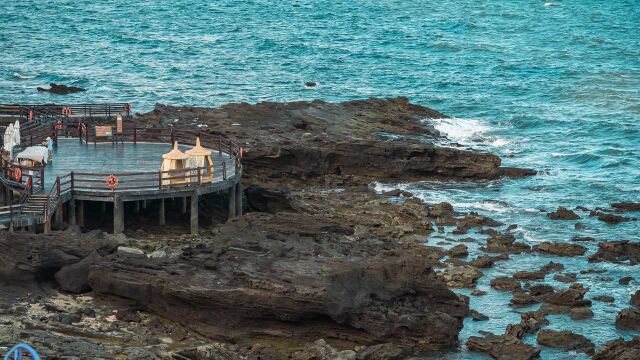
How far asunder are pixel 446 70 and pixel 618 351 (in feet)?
269

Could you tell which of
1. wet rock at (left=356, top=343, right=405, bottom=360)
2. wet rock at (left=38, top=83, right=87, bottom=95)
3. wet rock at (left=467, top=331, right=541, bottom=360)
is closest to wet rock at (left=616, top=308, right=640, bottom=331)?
wet rock at (left=467, top=331, right=541, bottom=360)

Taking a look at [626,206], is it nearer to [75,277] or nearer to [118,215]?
[118,215]

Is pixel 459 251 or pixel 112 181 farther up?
pixel 112 181

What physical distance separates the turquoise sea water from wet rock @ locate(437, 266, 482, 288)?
578 mm

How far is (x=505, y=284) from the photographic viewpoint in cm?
5397

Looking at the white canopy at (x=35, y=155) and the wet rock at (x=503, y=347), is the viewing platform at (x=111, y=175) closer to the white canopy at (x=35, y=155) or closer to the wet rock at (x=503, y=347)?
the white canopy at (x=35, y=155)

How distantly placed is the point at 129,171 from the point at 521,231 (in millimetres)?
18951

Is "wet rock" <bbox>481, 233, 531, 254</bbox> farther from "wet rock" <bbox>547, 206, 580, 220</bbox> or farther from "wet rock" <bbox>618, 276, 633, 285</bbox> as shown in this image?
"wet rock" <bbox>547, 206, 580, 220</bbox>

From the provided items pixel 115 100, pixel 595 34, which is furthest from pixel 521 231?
pixel 595 34

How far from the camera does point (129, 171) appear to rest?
191 ft

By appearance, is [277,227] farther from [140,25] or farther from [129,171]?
[140,25]

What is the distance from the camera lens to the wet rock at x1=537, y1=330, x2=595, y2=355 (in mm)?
47375

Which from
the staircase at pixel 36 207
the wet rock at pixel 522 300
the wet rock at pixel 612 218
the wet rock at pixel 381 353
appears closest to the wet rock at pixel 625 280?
the wet rock at pixel 522 300

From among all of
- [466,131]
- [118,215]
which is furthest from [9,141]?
[466,131]
